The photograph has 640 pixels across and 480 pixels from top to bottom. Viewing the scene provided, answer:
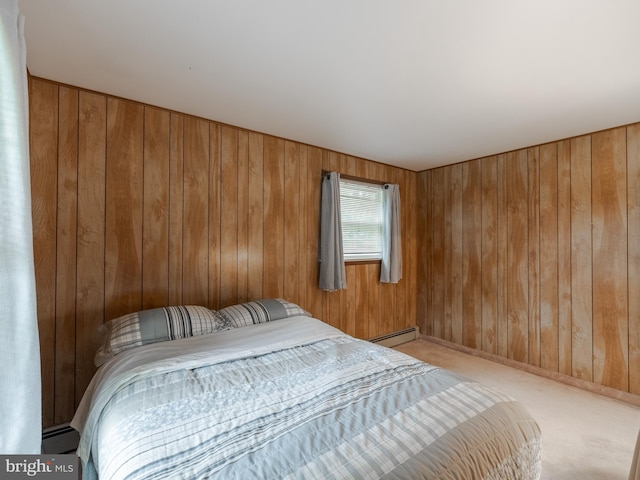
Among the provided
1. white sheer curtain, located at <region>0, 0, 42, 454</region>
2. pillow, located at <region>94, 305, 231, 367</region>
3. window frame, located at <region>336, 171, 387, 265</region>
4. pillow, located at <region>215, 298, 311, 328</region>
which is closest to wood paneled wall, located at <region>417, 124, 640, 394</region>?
window frame, located at <region>336, 171, 387, 265</region>

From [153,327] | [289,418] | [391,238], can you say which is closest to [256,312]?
[153,327]

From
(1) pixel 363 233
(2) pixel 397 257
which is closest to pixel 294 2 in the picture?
(1) pixel 363 233

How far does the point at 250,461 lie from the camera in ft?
2.85

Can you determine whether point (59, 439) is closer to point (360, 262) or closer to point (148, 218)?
point (148, 218)

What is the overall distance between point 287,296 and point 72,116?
213 centimetres

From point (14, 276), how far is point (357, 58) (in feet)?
5.68

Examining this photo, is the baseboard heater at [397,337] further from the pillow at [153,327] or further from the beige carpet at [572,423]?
the pillow at [153,327]

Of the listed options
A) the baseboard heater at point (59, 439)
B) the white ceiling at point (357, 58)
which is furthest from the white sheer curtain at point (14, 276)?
the baseboard heater at point (59, 439)

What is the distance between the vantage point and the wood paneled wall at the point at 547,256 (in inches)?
96.3

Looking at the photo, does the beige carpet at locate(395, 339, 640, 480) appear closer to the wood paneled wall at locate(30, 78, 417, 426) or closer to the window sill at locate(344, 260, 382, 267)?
the window sill at locate(344, 260, 382, 267)

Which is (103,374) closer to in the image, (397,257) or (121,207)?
(121,207)

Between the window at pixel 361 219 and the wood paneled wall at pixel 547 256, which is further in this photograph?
the window at pixel 361 219

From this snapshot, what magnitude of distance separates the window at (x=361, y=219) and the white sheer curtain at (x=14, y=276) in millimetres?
2663

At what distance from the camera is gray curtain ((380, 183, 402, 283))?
140 inches
